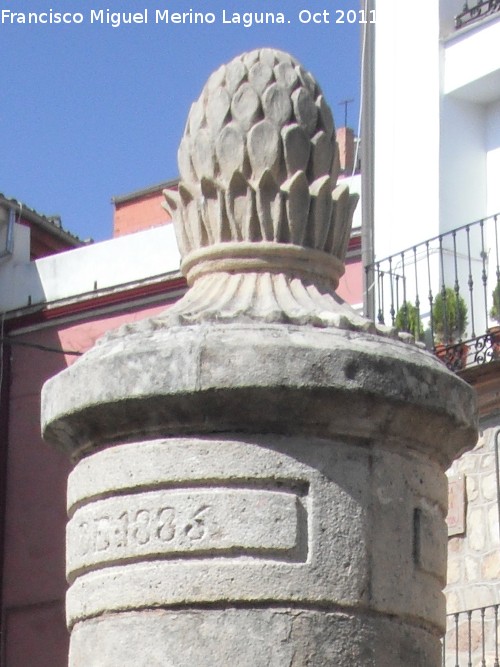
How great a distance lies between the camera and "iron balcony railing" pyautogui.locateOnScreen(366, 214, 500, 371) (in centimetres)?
1122

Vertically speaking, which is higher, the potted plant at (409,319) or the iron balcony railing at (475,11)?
the iron balcony railing at (475,11)

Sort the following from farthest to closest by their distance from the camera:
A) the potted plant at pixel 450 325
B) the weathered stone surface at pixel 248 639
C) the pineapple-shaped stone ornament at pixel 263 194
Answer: the potted plant at pixel 450 325 → the pineapple-shaped stone ornament at pixel 263 194 → the weathered stone surface at pixel 248 639

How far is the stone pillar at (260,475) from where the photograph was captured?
3543 mm

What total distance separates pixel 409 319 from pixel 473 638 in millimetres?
2353

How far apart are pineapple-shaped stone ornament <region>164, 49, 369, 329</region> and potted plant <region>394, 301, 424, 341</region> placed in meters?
7.45

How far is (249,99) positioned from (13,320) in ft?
38.9

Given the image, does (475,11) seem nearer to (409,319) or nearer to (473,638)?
(409,319)

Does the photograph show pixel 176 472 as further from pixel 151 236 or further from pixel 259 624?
pixel 151 236

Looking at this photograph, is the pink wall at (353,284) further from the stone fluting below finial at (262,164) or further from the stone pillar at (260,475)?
the stone pillar at (260,475)

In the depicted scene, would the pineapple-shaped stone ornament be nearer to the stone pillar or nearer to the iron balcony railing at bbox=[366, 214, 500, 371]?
the stone pillar

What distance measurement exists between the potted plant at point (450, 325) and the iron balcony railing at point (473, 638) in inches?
65.8

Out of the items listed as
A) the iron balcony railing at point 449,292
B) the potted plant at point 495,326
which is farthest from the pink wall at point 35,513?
the potted plant at point 495,326

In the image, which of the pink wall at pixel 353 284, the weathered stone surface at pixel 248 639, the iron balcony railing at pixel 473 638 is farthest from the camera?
the pink wall at pixel 353 284

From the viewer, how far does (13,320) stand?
51.5ft
